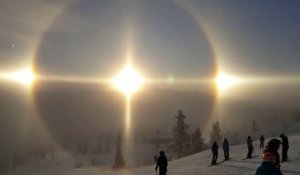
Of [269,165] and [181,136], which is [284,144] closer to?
[269,165]

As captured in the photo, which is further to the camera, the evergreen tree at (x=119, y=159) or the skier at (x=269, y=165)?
the evergreen tree at (x=119, y=159)

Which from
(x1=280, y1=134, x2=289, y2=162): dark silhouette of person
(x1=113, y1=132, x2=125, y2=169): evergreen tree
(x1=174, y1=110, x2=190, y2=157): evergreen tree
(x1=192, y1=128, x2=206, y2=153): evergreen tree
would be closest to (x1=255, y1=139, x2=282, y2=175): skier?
(x1=280, y1=134, x2=289, y2=162): dark silhouette of person

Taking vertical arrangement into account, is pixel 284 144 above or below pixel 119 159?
above

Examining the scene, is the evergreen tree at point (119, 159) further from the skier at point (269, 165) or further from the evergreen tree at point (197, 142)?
the skier at point (269, 165)

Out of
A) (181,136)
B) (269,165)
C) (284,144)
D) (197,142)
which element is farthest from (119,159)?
(269,165)

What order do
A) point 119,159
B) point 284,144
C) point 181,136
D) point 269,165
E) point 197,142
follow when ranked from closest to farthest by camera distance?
1. point 269,165
2. point 284,144
3. point 197,142
4. point 181,136
5. point 119,159

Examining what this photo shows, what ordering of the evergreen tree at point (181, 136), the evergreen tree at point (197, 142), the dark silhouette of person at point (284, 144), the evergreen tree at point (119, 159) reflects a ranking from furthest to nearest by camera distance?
1. the evergreen tree at point (119, 159)
2. the evergreen tree at point (181, 136)
3. the evergreen tree at point (197, 142)
4. the dark silhouette of person at point (284, 144)

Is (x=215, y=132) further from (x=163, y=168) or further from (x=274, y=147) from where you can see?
(x=274, y=147)

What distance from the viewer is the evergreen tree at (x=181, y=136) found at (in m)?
97.9

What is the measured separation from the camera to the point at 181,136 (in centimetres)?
9844

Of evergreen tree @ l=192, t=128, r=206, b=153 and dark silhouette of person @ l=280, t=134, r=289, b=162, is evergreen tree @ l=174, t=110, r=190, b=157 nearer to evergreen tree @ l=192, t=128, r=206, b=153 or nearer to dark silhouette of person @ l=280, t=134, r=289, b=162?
evergreen tree @ l=192, t=128, r=206, b=153

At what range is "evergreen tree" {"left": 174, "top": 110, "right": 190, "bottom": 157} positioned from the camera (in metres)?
97.9

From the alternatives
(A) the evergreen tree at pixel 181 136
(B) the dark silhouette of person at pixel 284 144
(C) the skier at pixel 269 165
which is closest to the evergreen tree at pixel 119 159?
(A) the evergreen tree at pixel 181 136

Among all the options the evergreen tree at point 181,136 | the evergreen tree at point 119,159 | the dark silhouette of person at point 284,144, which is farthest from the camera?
the evergreen tree at point 119,159
